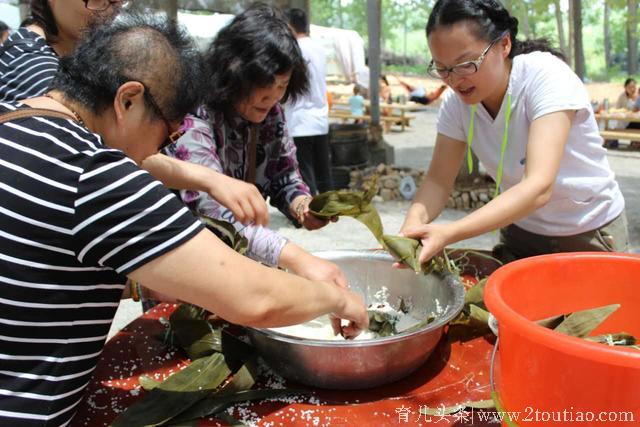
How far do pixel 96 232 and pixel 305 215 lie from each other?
1137mm

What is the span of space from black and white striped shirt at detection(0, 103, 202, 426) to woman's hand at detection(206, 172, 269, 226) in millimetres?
539

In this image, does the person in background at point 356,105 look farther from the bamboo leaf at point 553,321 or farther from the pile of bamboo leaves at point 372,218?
the bamboo leaf at point 553,321

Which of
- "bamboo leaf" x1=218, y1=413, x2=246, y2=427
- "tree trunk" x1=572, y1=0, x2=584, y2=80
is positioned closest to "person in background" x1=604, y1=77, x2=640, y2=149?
"tree trunk" x1=572, y1=0, x2=584, y2=80

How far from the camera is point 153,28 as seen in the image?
126 cm

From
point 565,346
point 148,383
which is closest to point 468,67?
point 565,346

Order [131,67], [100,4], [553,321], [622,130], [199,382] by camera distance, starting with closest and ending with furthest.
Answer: [553,321]
[131,67]
[199,382]
[100,4]
[622,130]

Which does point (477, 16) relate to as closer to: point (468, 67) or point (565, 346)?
point (468, 67)

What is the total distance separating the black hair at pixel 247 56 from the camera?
75.9 inches

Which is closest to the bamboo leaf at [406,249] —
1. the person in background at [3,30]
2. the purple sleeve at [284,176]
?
the purple sleeve at [284,176]

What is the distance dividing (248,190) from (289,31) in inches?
26.2

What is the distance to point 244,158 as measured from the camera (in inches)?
88.2

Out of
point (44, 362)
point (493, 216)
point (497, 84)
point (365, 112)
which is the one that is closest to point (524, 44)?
point (497, 84)

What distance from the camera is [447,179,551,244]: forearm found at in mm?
1720

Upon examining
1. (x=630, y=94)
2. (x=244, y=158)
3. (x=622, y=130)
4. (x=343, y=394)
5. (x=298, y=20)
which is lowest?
(x=622, y=130)
